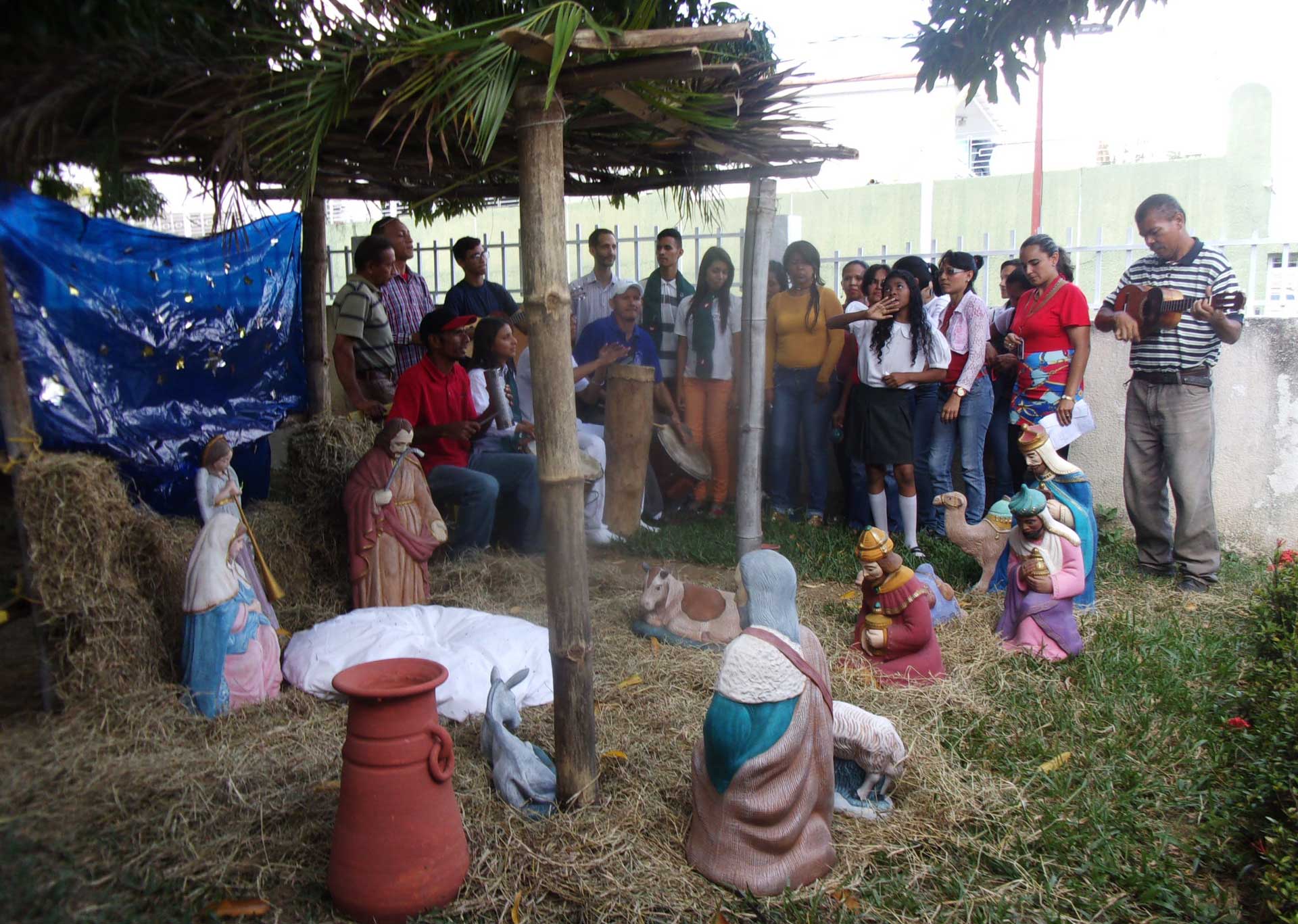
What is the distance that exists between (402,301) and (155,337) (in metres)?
1.98

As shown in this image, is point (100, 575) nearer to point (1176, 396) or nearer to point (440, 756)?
point (440, 756)

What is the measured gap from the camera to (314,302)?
261 inches

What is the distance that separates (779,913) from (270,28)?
11.0 ft

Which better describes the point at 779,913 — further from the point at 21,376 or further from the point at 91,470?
the point at 21,376

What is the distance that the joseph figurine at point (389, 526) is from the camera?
506cm

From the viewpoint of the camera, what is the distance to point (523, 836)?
3.22 meters

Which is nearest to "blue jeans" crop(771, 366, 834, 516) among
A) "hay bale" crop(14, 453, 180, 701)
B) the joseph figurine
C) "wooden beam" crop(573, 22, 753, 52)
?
the joseph figurine

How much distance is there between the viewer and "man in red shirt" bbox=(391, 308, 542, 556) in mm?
5867

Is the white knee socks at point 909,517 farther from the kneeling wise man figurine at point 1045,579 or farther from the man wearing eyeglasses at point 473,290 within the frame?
the man wearing eyeglasses at point 473,290

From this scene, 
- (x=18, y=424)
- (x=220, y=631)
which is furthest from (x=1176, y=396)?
(x=18, y=424)

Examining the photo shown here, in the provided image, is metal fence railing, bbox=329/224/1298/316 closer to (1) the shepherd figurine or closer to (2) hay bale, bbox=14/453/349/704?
(2) hay bale, bbox=14/453/349/704

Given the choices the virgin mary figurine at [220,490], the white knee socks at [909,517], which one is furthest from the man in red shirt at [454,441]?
the white knee socks at [909,517]

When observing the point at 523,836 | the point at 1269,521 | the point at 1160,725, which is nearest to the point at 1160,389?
the point at 1269,521

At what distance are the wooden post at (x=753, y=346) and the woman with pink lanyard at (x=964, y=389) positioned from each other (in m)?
1.79
